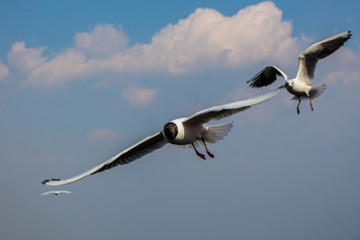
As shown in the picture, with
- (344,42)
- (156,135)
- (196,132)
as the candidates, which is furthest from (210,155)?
(344,42)

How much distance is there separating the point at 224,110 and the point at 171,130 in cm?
137

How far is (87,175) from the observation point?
11523 mm

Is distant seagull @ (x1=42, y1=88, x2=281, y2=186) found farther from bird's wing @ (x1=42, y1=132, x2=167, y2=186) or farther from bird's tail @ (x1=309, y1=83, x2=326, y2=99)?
bird's tail @ (x1=309, y1=83, x2=326, y2=99)

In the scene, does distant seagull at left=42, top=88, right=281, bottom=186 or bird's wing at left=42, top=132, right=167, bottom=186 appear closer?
distant seagull at left=42, top=88, right=281, bottom=186

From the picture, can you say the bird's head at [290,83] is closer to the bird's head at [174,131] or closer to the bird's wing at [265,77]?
the bird's wing at [265,77]

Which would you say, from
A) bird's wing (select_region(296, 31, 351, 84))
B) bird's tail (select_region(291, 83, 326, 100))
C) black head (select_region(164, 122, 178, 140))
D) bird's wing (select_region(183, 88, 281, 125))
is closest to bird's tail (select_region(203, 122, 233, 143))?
bird's wing (select_region(183, 88, 281, 125))

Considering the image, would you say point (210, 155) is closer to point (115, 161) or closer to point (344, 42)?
point (115, 161)

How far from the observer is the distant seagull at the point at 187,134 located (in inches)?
349

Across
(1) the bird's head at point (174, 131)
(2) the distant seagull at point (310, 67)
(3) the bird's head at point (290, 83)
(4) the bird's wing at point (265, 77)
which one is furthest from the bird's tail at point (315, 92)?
(1) the bird's head at point (174, 131)

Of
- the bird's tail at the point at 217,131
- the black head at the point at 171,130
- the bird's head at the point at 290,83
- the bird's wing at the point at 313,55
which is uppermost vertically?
the bird's wing at the point at 313,55

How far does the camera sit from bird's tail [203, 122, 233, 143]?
10.8 meters

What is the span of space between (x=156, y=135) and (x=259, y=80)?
13.7ft

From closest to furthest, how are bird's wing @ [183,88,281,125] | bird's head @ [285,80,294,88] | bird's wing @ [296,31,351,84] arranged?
bird's wing @ [183,88,281,125] < bird's head @ [285,80,294,88] < bird's wing @ [296,31,351,84]

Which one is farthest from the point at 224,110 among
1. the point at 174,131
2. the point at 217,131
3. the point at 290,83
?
the point at 290,83
